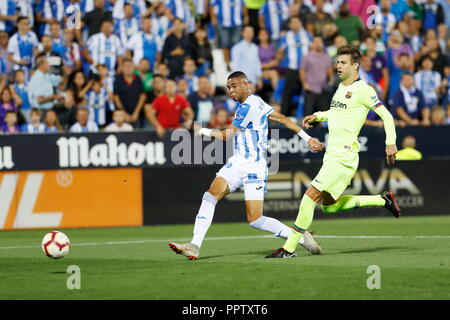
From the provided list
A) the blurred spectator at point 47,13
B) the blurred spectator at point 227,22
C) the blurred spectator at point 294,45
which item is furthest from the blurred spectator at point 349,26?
the blurred spectator at point 47,13

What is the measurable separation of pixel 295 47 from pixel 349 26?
173 cm

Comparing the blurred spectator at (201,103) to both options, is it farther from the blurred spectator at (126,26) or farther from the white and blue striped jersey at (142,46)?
the blurred spectator at (126,26)

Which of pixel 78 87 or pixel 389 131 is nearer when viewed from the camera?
pixel 389 131

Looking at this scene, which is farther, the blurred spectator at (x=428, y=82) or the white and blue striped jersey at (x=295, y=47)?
the blurred spectator at (x=428, y=82)

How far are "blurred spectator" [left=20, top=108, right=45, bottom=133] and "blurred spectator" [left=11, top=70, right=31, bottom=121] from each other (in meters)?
0.47

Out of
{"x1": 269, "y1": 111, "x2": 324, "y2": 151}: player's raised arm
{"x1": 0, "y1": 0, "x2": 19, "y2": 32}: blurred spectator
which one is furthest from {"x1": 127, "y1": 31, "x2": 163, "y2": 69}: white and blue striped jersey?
A: {"x1": 269, "y1": 111, "x2": 324, "y2": 151}: player's raised arm

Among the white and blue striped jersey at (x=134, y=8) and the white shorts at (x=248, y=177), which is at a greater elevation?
the white and blue striped jersey at (x=134, y=8)

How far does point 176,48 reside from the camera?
2172 centimetres

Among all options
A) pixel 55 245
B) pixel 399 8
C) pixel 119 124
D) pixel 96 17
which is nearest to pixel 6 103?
pixel 119 124

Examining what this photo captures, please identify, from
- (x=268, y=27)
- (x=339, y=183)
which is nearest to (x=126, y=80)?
(x=268, y=27)

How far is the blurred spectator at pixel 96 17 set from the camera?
69.6 ft

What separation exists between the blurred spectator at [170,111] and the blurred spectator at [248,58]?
2206 mm

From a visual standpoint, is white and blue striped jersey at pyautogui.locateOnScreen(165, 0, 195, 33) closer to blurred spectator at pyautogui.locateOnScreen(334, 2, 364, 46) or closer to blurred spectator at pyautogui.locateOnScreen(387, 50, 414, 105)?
blurred spectator at pyautogui.locateOnScreen(334, 2, 364, 46)

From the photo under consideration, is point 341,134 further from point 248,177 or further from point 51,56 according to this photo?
point 51,56
